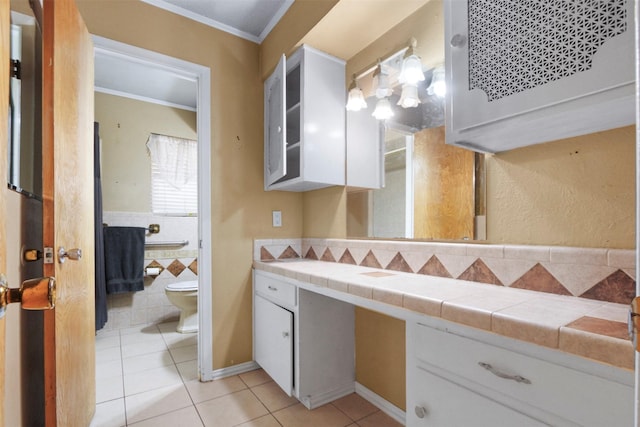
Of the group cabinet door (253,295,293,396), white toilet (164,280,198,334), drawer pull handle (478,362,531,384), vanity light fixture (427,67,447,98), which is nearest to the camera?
drawer pull handle (478,362,531,384)

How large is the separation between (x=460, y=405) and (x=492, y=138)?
2.77 ft

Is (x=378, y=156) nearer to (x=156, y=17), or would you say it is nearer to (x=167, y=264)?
(x=156, y=17)

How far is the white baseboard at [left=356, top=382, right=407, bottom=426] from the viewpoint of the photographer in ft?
5.14

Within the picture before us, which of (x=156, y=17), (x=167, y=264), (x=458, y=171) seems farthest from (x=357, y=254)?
(x=167, y=264)

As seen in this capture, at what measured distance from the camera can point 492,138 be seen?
1041 millimetres

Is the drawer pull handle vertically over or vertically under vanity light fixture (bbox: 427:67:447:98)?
under

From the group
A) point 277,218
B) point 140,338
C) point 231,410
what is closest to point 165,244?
point 140,338

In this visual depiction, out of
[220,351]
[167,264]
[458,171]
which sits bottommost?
[220,351]

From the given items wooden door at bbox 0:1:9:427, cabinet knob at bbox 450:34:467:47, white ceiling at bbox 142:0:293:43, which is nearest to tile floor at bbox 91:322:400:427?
wooden door at bbox 0:1:9:427

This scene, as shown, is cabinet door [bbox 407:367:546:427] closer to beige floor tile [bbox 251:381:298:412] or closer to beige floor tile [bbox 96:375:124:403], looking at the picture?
beige floor tile [bbox 251:381:298:412]

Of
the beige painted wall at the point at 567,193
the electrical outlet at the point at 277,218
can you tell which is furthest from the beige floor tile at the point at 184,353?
the beige painted wall at the point at 567,193

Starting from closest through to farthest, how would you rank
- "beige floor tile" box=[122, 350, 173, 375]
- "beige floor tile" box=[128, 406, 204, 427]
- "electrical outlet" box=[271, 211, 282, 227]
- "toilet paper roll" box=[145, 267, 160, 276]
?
"beige floor tile" box=[128, 406, 204, 427], "beige floor tile" box=[122, 350, 173, 375], "electrical outlet" box=[271, 211, 282, 227], "toilet paper roll" box=[145, 267, 160, 276]

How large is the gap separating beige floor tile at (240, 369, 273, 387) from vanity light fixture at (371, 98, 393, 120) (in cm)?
183

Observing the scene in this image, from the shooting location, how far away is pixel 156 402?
1752mm
